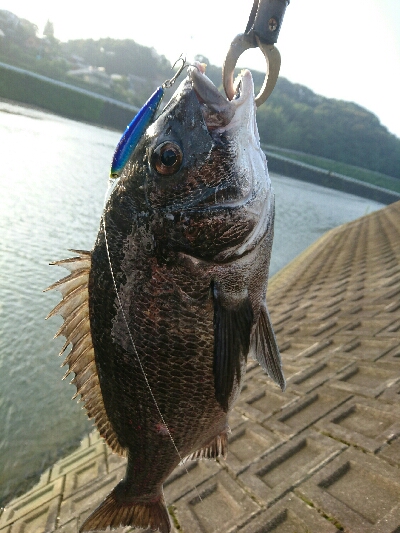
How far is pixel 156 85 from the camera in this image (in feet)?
287

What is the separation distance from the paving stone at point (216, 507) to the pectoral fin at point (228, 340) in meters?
1.76

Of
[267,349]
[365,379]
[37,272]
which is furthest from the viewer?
[37,272]

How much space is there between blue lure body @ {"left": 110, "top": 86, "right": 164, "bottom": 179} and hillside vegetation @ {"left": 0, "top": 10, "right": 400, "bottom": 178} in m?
64.7

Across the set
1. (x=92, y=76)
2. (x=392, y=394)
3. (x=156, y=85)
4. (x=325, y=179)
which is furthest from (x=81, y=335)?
(x=156, y=85)

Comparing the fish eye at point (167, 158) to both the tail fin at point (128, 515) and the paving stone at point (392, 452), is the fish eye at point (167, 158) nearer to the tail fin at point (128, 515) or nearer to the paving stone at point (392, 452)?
the tail fin at point (128, 515)

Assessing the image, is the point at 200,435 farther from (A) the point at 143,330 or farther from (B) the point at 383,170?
(B) the point at 383,170

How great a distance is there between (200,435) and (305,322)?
5.12 meters

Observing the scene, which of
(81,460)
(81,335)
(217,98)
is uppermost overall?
(217,98)

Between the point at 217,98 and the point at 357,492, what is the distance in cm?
278

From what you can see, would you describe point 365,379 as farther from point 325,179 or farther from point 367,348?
point 325,179

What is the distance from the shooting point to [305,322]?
22.6 feet

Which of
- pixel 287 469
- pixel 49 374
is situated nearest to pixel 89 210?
pixel 49 374

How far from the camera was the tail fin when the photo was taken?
2.08 meters

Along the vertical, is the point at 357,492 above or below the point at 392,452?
below
